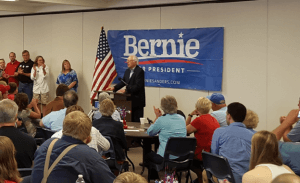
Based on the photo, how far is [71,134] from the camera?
290cm

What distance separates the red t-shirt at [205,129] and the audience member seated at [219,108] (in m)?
0.35

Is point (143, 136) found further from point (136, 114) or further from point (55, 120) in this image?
point (136, 114)

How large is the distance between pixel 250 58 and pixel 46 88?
5997 millimetres

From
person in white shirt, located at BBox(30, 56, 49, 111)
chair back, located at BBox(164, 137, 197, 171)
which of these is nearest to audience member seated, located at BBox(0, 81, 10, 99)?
chair back, located at BBox(164, 137, 197, 171)

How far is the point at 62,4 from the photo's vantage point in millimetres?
11336

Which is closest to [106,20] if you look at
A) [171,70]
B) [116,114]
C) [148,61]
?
[148,61]

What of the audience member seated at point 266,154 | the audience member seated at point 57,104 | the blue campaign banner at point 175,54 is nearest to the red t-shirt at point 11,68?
the blue campaign banner at point 175,54

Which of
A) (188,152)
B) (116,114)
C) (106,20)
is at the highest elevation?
(106,20)

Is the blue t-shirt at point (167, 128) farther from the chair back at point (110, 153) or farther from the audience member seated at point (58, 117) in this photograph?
the audience member seated at point (58, 117)

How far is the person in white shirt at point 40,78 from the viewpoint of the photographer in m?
11.2

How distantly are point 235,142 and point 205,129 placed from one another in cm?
118

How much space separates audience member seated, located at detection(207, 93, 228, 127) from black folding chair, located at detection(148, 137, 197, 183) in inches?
28.6

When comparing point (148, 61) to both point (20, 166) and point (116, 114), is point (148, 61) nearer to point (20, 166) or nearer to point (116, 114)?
point (116, 114)

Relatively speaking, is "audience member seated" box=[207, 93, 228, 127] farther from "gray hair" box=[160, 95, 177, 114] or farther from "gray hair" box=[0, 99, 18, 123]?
"gray hair" box=[0, 99, 18, 123]
